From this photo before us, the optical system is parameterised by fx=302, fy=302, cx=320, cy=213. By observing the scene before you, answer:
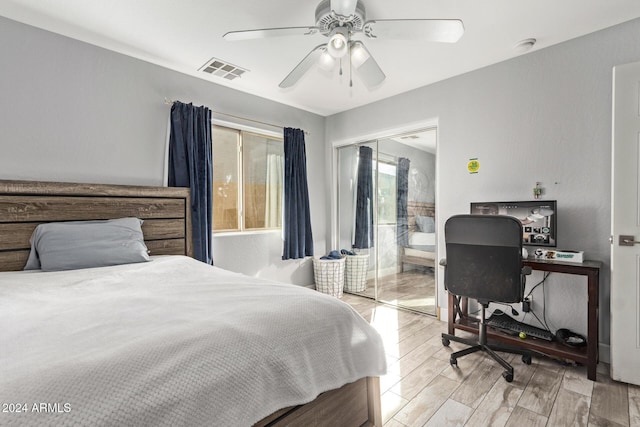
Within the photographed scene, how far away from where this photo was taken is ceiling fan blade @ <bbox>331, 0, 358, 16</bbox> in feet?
5.06

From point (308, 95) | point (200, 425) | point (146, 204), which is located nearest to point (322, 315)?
point (200, 425)

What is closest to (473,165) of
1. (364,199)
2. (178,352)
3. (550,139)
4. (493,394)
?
(550,139)

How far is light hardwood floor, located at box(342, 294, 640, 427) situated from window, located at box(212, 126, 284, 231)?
2083mm

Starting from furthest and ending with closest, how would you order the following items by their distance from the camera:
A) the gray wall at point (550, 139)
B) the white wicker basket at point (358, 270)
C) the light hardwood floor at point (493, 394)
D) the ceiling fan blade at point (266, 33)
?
the white wicker basket at point (358, 270)
the gray wall at point (550, 139)
the ceiling fan blade at point (266, 33)
the light hardwood floor at point (493, 394)

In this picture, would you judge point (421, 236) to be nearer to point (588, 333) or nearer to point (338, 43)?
point (588, 333)

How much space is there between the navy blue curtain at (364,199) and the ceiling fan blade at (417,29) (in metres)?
2.23

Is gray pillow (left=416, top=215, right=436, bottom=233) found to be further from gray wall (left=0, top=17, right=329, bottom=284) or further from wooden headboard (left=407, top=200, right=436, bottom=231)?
gray wall (left=0, top=17, right=329, bottom=284)

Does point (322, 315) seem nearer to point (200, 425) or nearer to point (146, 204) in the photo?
point (200, 425)

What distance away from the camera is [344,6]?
5.13 ft

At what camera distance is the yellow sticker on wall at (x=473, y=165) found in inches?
115

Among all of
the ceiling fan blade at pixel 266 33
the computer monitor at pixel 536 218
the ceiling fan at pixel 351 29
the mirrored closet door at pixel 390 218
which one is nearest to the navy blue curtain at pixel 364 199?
the mirrored closet door at pixel 390 218

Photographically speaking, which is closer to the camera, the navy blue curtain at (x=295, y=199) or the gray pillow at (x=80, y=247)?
the gray pillow at (x=80, y=247)

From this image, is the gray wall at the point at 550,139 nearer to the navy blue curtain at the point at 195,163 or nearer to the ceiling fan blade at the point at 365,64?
the ceiling fan blade at the point at 365,64

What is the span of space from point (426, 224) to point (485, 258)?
1308mm
